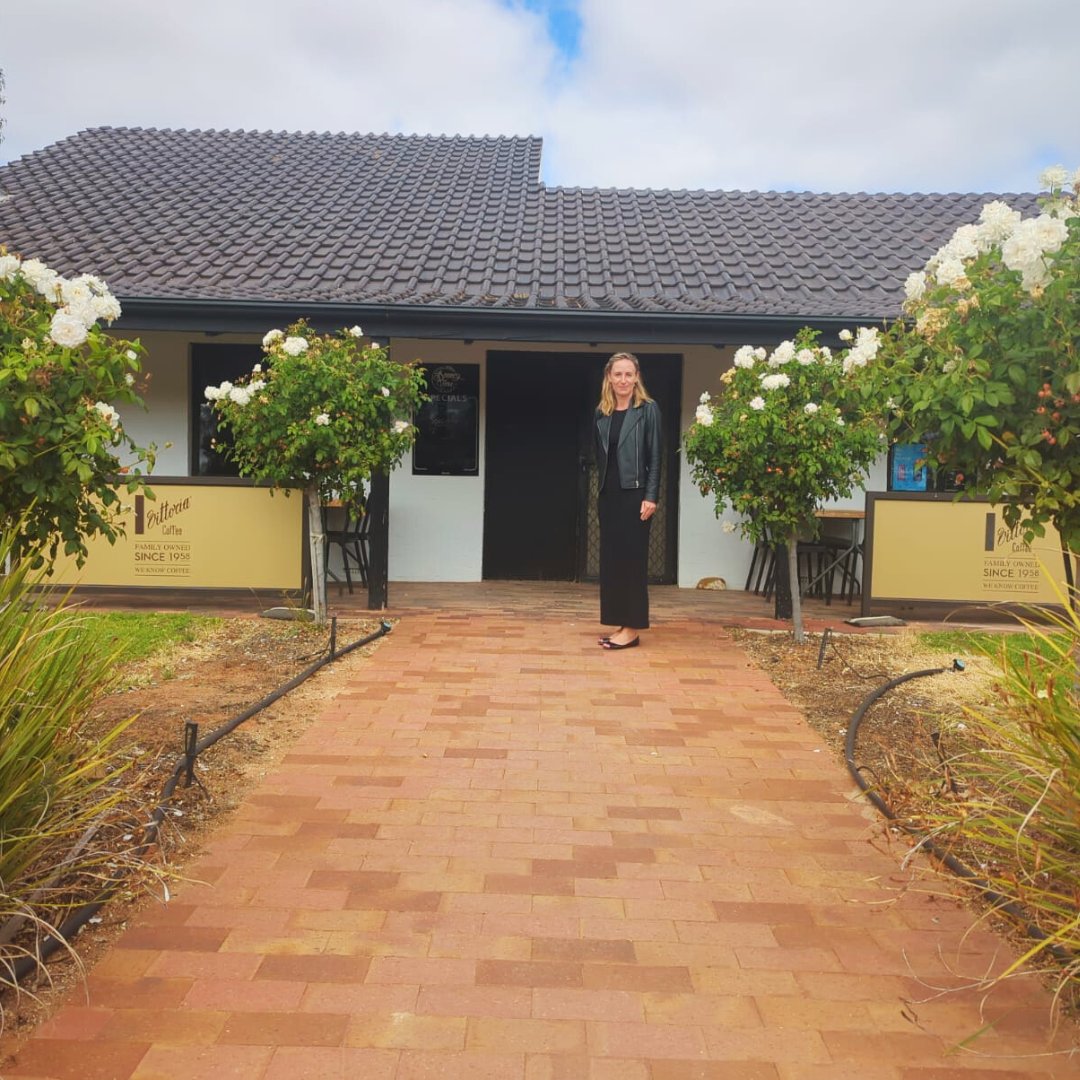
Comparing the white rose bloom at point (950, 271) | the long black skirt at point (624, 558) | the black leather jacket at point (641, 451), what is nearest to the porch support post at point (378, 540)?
the long black skirt at point (624, 558)

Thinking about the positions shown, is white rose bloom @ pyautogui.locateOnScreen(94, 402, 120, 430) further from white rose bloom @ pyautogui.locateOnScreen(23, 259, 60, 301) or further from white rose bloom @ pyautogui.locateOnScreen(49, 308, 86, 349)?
white rose bloom @ pyautogui.locateOnScreen(23, 259, 60, 301)

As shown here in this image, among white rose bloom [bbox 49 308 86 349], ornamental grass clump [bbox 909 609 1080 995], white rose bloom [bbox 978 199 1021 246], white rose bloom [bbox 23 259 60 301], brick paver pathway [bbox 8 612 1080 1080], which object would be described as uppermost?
white rose bloom [bbox 978 199 1021 246]

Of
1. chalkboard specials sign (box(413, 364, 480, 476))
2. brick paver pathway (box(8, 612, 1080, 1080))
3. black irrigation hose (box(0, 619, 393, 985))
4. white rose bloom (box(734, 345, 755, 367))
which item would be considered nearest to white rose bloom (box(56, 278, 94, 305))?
black irrigation hose (box(0, 619, 393, 985))

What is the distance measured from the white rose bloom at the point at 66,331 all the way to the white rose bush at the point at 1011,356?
3.10 metres

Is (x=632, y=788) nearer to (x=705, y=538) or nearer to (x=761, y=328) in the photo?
(x=761, y=328)

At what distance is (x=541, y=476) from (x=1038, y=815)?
25.5ft

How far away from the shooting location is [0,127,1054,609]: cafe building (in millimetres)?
8438

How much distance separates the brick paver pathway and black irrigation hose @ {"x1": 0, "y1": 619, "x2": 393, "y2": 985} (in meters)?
0.14

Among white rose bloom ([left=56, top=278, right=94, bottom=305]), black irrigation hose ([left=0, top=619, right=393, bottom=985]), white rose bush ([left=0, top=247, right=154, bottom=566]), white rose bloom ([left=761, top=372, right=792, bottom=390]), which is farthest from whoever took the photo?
white rose bloom ([left=761, top=372, right=792, bottom=390])

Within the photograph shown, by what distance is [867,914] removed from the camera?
118 inches

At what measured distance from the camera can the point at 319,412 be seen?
6.94 meters

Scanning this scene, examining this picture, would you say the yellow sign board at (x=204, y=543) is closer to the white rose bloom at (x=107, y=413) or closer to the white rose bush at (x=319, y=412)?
the white rose bush at (x=319, y=412)

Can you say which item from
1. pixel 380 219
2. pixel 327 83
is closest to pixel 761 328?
pixel 380 219

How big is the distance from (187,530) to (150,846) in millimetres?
5081
